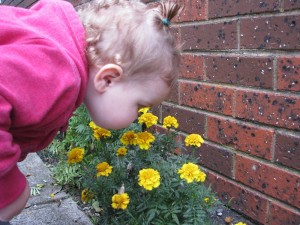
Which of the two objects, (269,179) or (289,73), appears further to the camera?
(269,179)

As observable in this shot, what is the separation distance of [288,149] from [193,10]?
0.92 meters

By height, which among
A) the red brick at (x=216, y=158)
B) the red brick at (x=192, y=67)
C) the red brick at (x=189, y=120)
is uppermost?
the red brick at (x=192, y=67)

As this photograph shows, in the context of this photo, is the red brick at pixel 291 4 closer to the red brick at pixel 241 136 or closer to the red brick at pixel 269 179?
the red brick at pixel 241 136

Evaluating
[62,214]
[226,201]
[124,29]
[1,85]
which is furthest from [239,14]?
[62,214]

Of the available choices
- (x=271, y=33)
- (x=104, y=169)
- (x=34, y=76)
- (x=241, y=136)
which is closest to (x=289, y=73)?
(x=271, y=33)

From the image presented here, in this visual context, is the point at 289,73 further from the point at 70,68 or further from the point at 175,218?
the point at 70,68

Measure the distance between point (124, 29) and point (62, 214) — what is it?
121cm

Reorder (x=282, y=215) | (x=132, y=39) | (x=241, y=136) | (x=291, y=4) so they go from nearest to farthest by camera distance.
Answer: (x=132, y=39) < (x=291, y=4) < (x=282, y=215) < (x=241, y=136)

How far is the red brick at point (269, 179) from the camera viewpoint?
1.70 m

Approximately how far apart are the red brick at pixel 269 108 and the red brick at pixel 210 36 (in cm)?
26

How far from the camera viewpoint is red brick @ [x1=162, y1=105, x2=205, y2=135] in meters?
2.19

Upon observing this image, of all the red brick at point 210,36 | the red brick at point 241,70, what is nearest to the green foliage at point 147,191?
the red brick at point 241,70

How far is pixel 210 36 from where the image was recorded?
2016mm

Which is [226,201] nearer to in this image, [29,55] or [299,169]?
[299,169]
